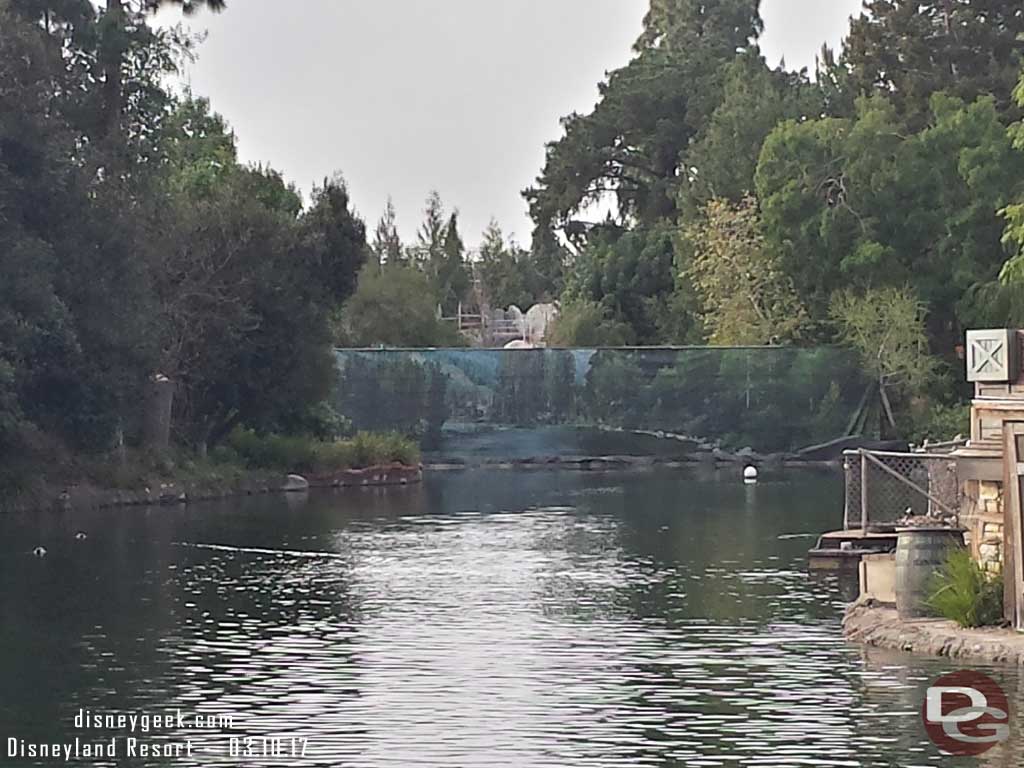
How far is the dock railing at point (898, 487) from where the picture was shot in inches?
955

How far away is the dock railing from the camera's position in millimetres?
24266

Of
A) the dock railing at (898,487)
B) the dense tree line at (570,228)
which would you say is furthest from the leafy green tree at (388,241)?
the dock railing at (898,487)

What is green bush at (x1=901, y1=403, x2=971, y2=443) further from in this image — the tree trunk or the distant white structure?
the distant white structure

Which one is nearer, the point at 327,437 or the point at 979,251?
the point at 327,437

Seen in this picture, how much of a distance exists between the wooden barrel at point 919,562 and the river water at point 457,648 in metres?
0.78

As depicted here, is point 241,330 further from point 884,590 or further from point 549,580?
point 884,590

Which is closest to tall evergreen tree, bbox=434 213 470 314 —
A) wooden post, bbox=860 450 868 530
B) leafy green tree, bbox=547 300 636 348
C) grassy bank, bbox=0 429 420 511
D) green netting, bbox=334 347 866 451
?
leafy green tree, bbox=547 300 636 348

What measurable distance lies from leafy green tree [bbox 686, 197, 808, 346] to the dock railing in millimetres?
25319

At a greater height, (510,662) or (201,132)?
(201,132)

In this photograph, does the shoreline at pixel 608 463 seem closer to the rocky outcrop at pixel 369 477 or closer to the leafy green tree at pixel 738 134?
the rocky outcrop at pixel 369 477

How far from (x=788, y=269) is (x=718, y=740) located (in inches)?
2127

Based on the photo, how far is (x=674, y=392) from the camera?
219 feet

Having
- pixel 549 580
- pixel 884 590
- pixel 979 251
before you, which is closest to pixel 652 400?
pixel 979 251

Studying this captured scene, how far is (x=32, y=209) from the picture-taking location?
4347cm
